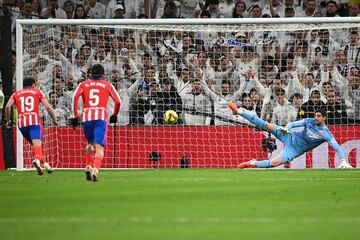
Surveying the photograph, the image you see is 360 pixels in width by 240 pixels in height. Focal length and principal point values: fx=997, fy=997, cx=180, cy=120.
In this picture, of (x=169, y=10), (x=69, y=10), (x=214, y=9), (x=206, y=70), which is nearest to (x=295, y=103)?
(x=206, y=70)

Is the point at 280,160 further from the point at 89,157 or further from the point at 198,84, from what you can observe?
the point at 89,157

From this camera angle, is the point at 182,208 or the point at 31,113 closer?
the point at 182,208

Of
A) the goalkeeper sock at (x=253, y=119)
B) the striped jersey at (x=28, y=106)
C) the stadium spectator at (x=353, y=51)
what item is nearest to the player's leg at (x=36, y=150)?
the striped jersey at (x=28, y=106)

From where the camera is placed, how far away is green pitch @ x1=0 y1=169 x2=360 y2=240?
9.08 meters

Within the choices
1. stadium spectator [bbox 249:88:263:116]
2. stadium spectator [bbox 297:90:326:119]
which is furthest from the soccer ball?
stadium spectator [bbox 297:90:326:119]

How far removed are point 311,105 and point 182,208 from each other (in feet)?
42.0

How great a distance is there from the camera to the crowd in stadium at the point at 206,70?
23953mm

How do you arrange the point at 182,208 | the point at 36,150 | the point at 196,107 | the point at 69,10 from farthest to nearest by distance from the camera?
the point at 69,10, the point at 196,107, the point at 36,150, the point at 182,208

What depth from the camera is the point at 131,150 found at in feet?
77.3

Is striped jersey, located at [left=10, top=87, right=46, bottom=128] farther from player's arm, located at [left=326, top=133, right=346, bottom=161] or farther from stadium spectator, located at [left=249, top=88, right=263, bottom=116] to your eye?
player's arm, located at [left=326, top=133, right=346, bottom=161]

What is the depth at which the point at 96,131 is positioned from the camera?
17203 mm

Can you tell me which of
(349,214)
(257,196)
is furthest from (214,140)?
(349,214)

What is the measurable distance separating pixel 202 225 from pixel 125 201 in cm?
310

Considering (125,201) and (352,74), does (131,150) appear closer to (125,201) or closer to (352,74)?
(352,74)
